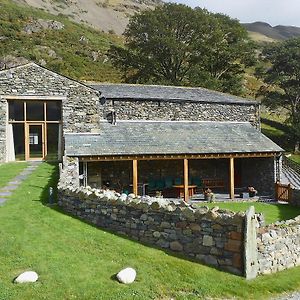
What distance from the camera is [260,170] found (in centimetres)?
2080

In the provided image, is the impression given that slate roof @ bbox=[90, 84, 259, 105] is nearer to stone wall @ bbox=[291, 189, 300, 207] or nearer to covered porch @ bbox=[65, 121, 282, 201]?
covered porch @ bbox=[65, 121, 282, 201]

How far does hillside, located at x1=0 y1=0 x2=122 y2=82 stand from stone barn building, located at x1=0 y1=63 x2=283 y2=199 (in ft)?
83.7

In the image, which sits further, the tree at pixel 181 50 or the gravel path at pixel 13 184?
the tree at pixel 181 50

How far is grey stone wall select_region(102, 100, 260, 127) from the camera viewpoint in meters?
20.8

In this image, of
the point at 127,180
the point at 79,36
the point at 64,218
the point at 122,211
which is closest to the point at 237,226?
the point at 122,211

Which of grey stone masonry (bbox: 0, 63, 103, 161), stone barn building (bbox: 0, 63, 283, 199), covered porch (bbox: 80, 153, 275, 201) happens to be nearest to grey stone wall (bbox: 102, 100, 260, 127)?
stone barn building (bbox: 0, 63, 283, 199)

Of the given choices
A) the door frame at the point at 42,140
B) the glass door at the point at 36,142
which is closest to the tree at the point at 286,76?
the door frame at the point at 42,140

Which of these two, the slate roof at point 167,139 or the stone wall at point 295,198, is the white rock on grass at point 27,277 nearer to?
the slate roof at point 167,139

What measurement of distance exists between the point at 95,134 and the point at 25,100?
405 centimetres

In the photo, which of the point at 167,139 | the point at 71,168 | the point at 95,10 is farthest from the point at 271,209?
the point at 95,10

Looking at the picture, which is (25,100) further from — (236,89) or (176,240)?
(236,89)

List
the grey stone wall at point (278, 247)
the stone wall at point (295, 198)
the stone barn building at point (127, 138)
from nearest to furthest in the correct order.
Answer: the grey stone wall at point (278, 247) < the stone wall at point (295, 198) < the stone barn building at point (127, 138)

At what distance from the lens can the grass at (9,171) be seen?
14352 mm

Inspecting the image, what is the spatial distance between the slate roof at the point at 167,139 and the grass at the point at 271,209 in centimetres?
275
